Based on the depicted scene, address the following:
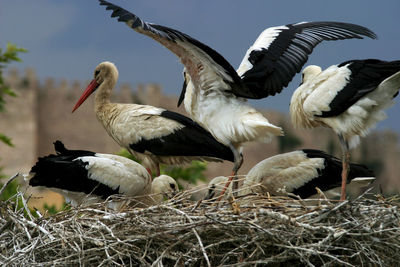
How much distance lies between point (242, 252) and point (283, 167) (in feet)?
6.47

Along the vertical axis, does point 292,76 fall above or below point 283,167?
above

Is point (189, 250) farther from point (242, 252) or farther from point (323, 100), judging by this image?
point (323, 100)

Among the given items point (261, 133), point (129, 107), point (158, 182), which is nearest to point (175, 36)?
point (261, 133)

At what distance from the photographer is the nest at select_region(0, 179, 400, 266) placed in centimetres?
378

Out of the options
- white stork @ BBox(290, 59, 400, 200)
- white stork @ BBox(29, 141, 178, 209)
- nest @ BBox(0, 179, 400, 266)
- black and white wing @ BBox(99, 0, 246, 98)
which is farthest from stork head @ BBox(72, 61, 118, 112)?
nest @ BBox(0, 179, 400, 266)

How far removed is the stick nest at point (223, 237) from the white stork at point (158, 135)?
214 cm

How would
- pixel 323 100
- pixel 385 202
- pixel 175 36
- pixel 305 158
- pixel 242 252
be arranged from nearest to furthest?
1. pixel 242 252
2. pixel 385 202
3. pixel 175 36
4. pixel 323 100
5. pixel 305 158

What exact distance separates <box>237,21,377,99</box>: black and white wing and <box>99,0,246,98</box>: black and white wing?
18 cm

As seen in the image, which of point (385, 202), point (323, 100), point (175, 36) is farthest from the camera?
point (323, 100)

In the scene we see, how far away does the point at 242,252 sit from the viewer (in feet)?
12.3

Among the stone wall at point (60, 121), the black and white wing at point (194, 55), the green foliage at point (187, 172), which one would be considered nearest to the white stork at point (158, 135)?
the black and white wing at point (194, 55)

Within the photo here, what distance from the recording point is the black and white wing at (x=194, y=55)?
14.8ft

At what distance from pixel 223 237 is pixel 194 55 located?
159cm

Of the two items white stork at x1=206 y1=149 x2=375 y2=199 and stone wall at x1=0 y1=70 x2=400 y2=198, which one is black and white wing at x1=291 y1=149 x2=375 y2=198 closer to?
white stork at x1=206 y1=149 x2=375 y2=199
